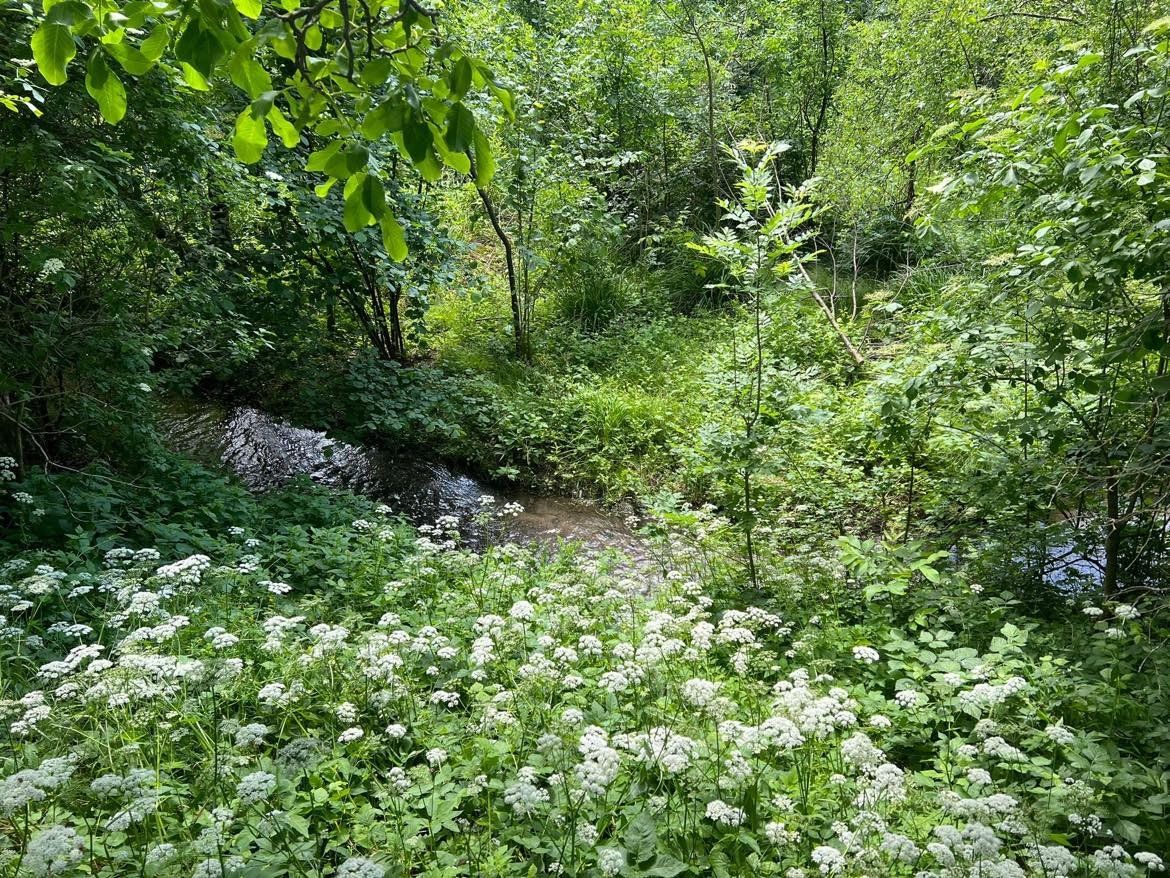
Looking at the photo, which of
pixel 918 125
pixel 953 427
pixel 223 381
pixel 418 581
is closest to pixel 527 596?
pixel 418 581

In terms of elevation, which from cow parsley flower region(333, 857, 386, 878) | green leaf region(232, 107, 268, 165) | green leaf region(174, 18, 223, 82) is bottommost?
cow parsley flower region(333, 857, 386, 878)

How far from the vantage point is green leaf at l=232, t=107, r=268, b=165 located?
118cm

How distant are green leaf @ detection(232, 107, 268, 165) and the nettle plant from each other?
1.89m

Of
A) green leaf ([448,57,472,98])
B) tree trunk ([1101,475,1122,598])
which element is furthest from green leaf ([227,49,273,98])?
tree trunk ([1101,475,1122,598])

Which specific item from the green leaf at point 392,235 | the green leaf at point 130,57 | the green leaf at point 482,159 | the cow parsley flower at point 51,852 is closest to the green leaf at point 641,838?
the cow parsley flower at point 51,852

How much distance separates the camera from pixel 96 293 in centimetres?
466

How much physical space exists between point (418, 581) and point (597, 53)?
9.83 m

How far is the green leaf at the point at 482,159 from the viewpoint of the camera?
1210 mm

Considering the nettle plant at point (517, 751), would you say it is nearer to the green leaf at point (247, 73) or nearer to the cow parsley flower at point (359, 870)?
the cow parsley flower at point (359, 870)

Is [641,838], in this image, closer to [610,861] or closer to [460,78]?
[610,861]

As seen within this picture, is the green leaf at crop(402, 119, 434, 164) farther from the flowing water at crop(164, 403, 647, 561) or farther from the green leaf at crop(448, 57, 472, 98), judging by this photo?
the flowing water at crop(164, 403, 647, 561)

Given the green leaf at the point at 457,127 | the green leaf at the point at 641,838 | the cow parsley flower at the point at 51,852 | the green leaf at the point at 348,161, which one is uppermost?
the green leaf at the point at 457,127

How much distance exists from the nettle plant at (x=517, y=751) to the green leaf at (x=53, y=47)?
6.29 ft

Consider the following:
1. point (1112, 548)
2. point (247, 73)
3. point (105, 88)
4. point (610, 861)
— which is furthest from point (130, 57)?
point (1112, 548)
